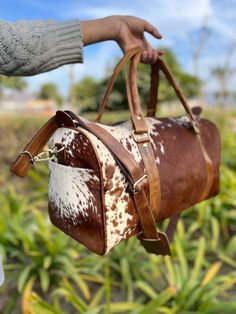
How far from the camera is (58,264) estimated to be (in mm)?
2373

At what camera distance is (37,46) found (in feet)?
2.65

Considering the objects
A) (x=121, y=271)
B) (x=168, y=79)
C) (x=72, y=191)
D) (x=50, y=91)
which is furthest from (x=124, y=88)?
(x=50, y=91)

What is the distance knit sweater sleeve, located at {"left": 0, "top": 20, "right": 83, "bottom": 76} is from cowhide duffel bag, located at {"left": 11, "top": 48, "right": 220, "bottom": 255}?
0.11 meters

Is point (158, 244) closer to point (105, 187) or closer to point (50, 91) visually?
point (105, 187)

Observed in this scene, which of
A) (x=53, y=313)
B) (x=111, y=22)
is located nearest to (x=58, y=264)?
(x=53, y=313)

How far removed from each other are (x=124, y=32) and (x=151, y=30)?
85 mm

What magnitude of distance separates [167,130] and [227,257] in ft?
5.96

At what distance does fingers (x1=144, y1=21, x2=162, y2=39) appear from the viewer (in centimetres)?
97

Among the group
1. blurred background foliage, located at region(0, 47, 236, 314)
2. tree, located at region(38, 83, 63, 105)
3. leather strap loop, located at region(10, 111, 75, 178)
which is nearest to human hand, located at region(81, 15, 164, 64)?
leather strap loop, located at region(10, 111, 75, 178)

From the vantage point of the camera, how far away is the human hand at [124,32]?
90cm

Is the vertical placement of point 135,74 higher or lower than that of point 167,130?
higher

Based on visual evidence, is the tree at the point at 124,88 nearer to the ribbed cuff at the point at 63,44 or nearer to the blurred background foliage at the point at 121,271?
the ribbed cuff at the point at 63,44

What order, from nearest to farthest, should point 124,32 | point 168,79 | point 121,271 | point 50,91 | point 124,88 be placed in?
1. point 124,32
2. point 168,79
3. point 121,271
4. point 124,88
5. point 50,91

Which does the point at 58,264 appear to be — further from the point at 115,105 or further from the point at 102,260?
the point at 115,105
